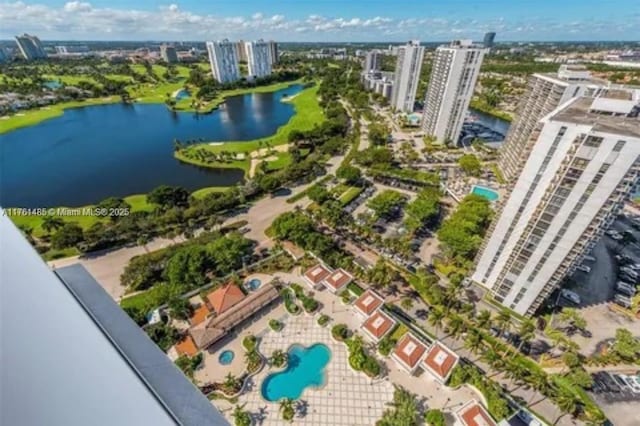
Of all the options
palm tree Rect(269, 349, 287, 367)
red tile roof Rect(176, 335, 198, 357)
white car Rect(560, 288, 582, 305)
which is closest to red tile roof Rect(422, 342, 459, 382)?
palm tree Rect(269, 349, 287, 367)

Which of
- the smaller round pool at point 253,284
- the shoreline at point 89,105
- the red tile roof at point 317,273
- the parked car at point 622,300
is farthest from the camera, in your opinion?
the shoreline at point 89,105

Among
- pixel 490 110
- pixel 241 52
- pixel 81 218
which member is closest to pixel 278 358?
pixel 81 218

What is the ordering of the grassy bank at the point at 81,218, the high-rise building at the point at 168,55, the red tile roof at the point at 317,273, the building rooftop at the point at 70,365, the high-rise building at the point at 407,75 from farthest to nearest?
the high-rise building at the point at 168,55, the high-rise building at the point at 407,75, the grassy bank at the point at 81,218, the red tile roof at the point at 317,273, the building rooftop at the point at 70,365

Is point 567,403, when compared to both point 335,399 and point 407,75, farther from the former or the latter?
point 407,75

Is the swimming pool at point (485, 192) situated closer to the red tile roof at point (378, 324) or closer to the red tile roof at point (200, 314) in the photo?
the red tile roof at point (378, 324)

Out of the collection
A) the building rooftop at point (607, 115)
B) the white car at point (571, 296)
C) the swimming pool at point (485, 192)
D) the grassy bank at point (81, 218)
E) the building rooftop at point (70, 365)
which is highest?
the building rooftop at point (70, 365)

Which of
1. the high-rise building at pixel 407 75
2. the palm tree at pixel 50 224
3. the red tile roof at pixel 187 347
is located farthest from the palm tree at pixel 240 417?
the high-rise building at pixel 407 75

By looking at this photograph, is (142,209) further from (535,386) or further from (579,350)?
(579,350)

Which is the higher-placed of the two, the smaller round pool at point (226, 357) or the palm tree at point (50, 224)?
the palm tree at point (50, 224)
